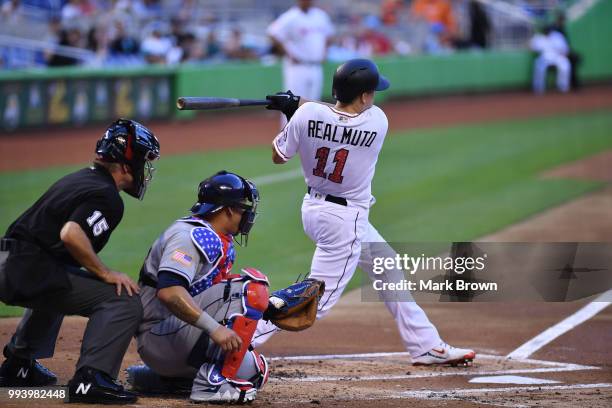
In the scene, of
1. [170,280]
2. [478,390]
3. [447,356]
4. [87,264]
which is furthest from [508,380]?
[87,264]

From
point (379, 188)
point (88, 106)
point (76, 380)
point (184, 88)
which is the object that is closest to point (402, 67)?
point (184, 88)

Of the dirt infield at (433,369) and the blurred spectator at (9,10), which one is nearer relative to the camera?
the dirt infield at (433,369)

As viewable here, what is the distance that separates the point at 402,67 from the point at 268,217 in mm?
13606

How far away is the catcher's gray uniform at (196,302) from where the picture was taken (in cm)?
523

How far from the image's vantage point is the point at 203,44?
74.5 feet

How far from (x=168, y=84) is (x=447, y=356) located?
47.8 ft

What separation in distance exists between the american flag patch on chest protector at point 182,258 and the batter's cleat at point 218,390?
0.57 metres

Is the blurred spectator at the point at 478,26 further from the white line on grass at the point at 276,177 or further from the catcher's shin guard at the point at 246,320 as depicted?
the catcher's shin guard at the point at 246,320

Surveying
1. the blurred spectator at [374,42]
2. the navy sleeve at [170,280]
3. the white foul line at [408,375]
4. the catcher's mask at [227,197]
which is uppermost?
the catcher's mask at [227,197]

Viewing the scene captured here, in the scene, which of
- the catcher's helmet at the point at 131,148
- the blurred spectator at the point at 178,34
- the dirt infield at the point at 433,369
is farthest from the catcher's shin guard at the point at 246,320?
the blurred spectator at the point at 178,34

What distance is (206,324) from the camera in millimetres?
5066

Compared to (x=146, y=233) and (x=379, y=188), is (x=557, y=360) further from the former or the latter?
(x=379, y=188)

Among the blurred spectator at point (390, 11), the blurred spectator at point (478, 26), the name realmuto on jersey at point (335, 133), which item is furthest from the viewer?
the blurred spectator at point (478, 26)

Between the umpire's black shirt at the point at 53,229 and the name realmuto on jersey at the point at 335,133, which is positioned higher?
the name realmuto on jersey at the point at 335,133
